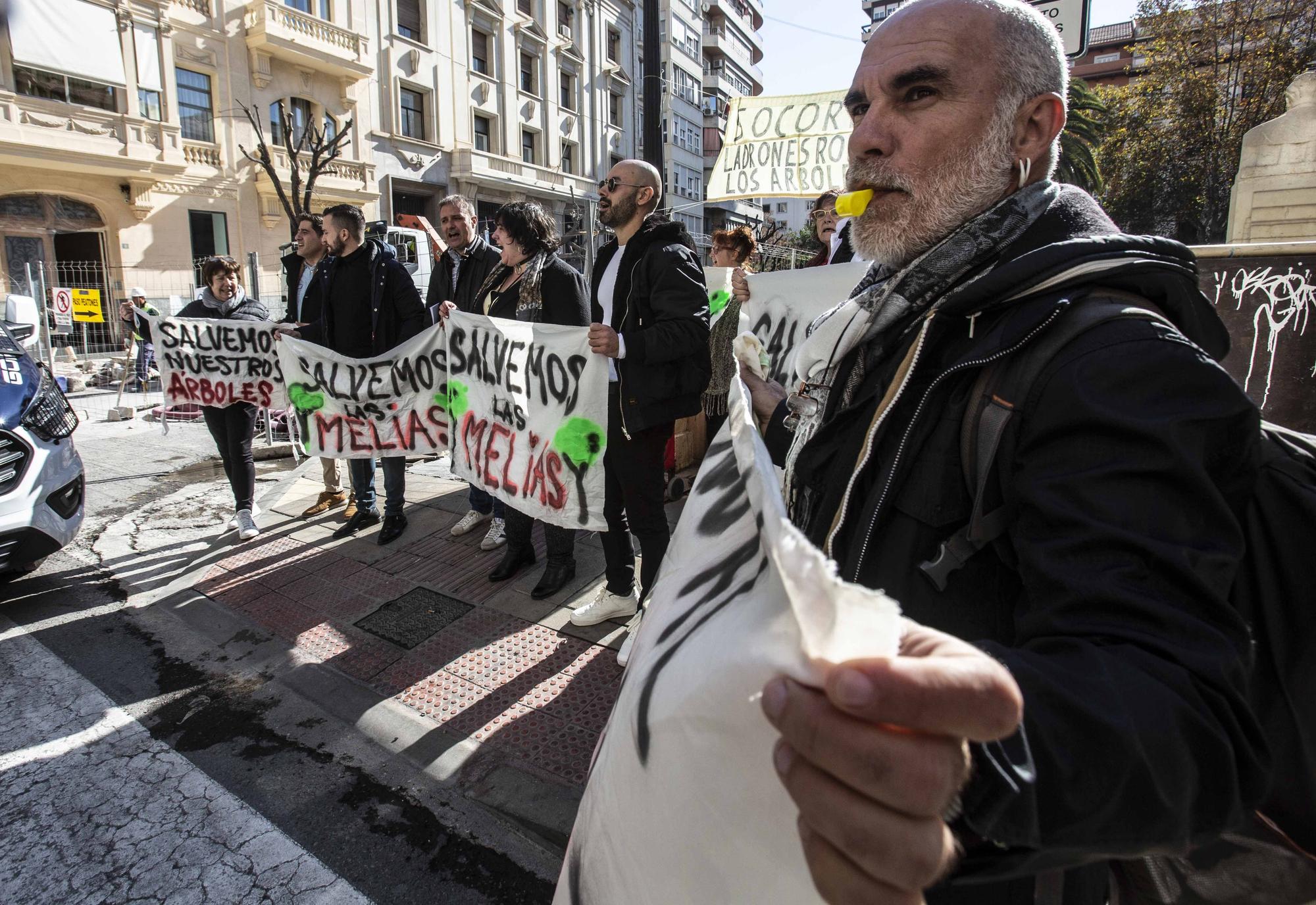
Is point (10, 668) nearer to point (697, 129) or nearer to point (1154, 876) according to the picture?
point (1154, 876)

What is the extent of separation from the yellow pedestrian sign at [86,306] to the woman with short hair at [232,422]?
1205cm

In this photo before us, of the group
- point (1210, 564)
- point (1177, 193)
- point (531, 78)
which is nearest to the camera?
point (1210, 564)

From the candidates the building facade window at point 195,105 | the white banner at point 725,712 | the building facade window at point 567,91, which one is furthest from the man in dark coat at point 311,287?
the building facade window at point 567,91

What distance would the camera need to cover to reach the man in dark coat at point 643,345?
3.39 m

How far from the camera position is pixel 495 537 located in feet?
16.1

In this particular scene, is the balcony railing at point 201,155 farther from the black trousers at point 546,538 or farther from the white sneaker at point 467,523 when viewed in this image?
the black trousers at point 546,538

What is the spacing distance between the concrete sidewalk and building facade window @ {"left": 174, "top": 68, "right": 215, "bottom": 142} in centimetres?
2011

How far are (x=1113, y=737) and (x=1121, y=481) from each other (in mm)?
275

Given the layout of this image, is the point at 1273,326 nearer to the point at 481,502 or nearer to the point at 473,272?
the point at 473,272

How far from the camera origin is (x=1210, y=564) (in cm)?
73

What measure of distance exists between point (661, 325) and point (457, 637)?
191 cm

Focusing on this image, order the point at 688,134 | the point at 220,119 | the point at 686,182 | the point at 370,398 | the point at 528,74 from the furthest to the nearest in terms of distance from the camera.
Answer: the point at 686,182, the point at 688,134, the point at 528,74, the point at 220,119, the point at 370,398

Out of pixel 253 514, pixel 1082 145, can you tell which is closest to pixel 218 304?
pixel 253 514

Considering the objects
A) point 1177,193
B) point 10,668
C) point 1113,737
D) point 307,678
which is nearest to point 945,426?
point 1113,737
